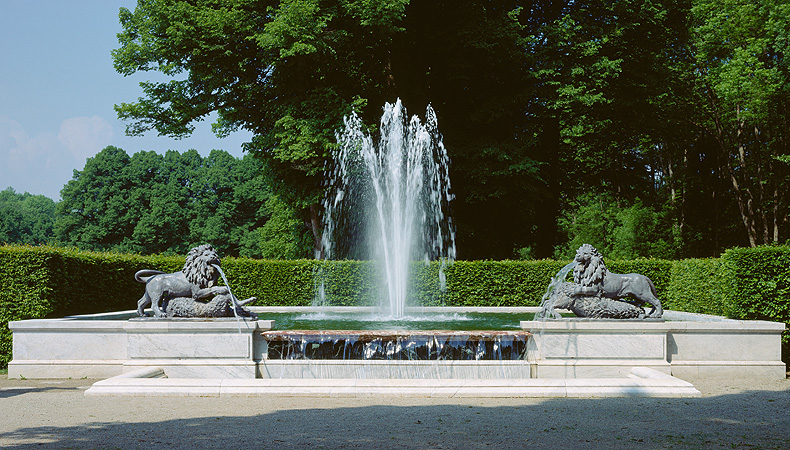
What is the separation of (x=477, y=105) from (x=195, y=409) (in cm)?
1928

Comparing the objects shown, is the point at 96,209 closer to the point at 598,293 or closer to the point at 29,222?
the point at 29,222

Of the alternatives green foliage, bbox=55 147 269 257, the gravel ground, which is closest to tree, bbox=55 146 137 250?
green foliage, bbox=55 147 269 257

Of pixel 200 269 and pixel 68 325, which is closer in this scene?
pixel 200 269

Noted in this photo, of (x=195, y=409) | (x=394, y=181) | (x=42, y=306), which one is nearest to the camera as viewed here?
(x=195, y=409)

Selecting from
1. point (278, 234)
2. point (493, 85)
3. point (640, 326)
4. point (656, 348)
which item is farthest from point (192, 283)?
point (278, 234)

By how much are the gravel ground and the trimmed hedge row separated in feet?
10.1

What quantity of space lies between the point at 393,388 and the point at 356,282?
9.96 metres

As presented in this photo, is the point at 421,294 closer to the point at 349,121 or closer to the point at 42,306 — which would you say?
the point at 349,121

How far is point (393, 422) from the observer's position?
6.78 metres

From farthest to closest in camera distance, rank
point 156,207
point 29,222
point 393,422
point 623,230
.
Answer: point 29,222 → point 156,207 → point 623,230 → point 393,422

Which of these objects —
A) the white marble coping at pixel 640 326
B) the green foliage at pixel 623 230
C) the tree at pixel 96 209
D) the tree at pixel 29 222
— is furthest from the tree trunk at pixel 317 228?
the tree at pixel 29 222

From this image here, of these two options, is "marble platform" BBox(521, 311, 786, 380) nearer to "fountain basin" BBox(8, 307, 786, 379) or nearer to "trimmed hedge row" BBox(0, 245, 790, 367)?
"fountain basin" BBox(8, 307, 786, 379)

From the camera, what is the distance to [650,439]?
241 inches

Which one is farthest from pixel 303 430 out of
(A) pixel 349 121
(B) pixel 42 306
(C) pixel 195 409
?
(A) pixel 349 121
